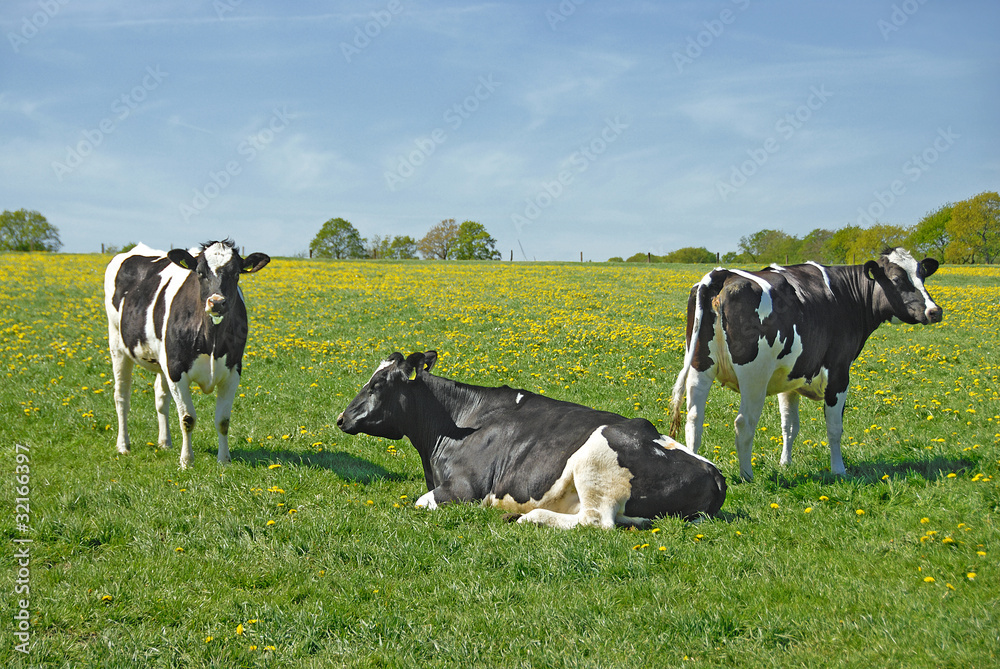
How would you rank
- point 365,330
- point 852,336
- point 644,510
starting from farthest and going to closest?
1. point 365,330
2. point 852,336
3. point 644,510

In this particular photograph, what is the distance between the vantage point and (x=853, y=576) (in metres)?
5.02

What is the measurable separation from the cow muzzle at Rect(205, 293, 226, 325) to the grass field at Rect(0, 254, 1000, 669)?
1850 mm

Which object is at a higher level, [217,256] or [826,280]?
[217,256]

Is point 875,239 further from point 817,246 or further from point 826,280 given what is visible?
point 826,280

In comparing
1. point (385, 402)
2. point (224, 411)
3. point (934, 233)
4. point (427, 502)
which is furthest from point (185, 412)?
point (934, 233)

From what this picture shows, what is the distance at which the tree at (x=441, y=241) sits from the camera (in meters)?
97.0

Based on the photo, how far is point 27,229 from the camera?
291 ft

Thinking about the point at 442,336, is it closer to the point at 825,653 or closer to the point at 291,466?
the point at 291,466

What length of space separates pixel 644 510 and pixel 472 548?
162 centimetres

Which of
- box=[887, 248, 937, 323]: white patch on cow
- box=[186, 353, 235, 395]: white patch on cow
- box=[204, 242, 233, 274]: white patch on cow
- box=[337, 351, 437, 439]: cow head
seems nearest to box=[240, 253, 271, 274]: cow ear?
box=[204, 242, 233, 274]: white patch on cow

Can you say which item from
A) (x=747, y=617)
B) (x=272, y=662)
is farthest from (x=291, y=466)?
(x=747, y=617)

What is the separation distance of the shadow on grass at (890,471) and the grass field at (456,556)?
42 millimetres

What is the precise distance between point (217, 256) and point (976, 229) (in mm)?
85625

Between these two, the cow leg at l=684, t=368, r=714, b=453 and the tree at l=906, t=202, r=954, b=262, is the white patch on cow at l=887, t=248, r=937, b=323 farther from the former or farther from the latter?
the tree at l=906, t=202, r=954, b=262
